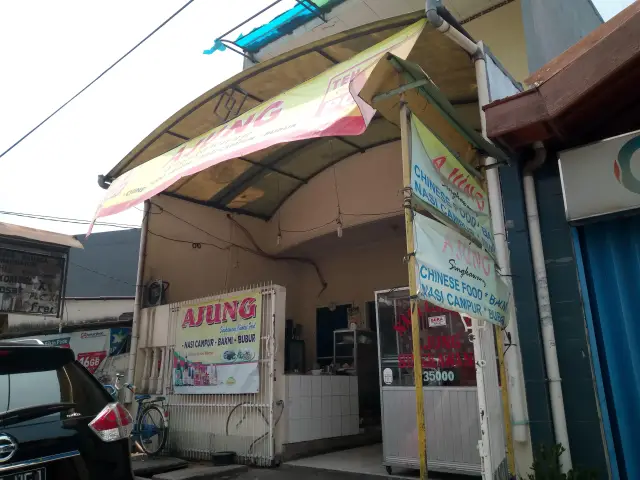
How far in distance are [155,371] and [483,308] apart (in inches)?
268

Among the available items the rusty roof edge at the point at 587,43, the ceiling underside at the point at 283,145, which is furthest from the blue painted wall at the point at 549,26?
the rusty roof edge at the point at 587,43

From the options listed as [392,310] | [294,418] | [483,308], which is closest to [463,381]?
[392,310]

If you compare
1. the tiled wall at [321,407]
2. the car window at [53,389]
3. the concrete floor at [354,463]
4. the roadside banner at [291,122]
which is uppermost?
the roadside banner at [291,122]

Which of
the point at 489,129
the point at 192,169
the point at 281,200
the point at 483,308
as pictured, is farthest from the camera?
the point at 281,200

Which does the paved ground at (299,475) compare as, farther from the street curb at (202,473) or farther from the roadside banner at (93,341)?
the roadside banner at (93,341)

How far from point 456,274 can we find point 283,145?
233 inches

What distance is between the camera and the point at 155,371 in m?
8.52

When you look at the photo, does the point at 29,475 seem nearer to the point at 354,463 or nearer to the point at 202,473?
the point at 202,473

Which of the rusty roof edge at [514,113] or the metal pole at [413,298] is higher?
the rusty roof edge at [514,113]

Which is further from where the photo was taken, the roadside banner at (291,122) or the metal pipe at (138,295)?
the metal pipe at (138,295)

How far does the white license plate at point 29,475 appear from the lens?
2.54m

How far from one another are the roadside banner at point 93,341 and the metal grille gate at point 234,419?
16.3ft

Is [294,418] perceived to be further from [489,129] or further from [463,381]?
[489,129]

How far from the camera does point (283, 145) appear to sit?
8586 millimetres
